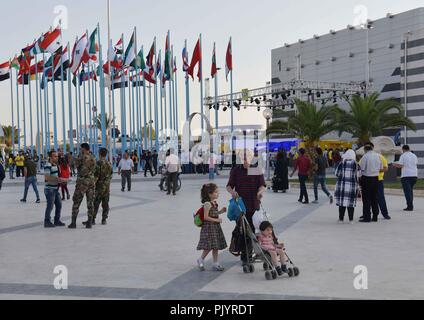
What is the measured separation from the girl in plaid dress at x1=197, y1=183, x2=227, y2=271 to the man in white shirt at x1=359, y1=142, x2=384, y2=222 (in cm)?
556

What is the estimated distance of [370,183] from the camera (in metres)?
11.6

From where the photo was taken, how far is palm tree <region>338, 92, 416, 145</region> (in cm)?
2927

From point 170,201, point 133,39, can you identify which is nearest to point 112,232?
point 170,201

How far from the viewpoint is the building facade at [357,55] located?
198 feet

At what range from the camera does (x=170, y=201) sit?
16.7 m

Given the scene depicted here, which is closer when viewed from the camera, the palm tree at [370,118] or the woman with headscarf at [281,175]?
the woman with headscarf at [281,175]

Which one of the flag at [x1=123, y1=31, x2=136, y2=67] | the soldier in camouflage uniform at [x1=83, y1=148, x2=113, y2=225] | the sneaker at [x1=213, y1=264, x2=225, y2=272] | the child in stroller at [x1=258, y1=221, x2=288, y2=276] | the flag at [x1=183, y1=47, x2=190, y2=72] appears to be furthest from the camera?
the flag at [x1=183, y1=47, x2=190, y2=72]

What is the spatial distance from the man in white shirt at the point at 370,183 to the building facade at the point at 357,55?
38493 millimetres

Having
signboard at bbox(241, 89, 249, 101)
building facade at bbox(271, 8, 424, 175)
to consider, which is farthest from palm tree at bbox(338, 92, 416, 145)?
building facade at bbox(271, 8, 424, 175)

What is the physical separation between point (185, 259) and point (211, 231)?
968 millimetres

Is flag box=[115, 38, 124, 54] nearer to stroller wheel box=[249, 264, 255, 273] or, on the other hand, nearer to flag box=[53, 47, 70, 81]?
flag box=[53, 47, 70, 81]

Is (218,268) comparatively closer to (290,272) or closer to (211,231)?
(211,231)

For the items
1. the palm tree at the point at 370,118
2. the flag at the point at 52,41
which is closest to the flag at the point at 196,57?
the flag at the point at 52,41

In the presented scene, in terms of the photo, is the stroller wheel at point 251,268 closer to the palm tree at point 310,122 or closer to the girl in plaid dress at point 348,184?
the girl in plaid dress at point 348,184
